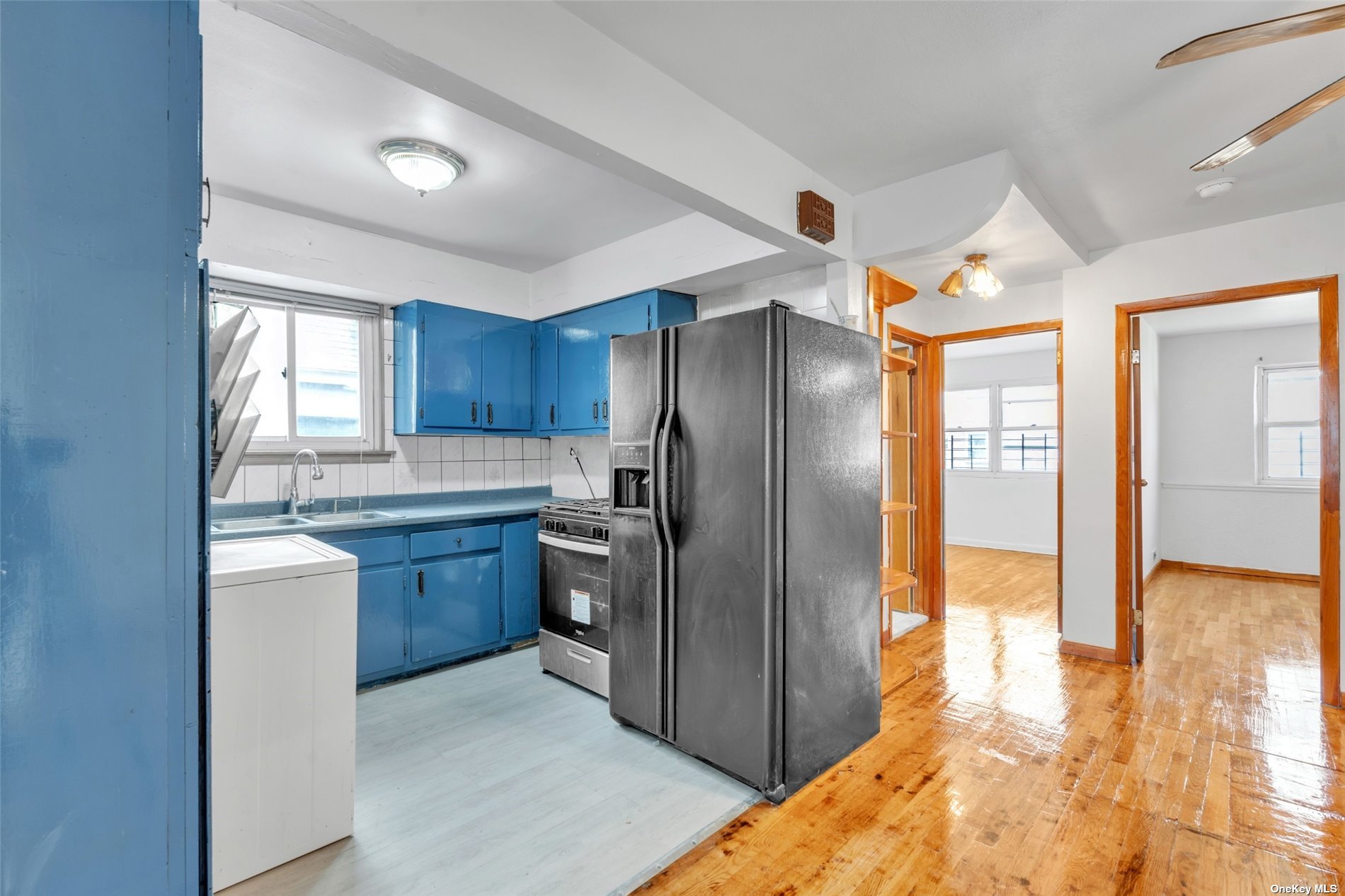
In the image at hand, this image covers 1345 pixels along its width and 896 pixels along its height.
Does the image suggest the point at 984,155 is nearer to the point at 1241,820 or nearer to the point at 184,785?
the point at 1241,820

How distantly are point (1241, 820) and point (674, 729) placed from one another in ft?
6.44

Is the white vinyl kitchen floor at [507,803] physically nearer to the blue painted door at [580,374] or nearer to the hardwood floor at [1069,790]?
the hardwood floor at [1069,790]

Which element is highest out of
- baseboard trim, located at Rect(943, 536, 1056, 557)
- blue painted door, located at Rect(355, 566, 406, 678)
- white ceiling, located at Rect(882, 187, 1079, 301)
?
white ceiling, located at Rect(882, 187, 1079, 301)

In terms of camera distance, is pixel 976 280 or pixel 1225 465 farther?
pixel 1225 465

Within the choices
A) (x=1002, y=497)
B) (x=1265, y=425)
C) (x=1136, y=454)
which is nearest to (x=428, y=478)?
(x=1136, y=454)

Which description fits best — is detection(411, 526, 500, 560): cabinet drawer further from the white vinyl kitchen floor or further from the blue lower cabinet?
the white vinyl kitchen floor

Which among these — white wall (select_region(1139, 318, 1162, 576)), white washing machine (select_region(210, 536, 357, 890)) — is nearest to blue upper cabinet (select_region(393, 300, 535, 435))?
white washing machine (select_region(210, 536, 357, 890))

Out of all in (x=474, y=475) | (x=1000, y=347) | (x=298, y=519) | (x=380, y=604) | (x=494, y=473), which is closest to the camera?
(x=380, y=604)

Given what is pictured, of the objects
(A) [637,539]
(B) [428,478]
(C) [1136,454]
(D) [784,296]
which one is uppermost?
(D) [784,296]

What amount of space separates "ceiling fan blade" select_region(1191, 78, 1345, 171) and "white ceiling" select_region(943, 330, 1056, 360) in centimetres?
434

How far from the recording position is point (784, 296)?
344 cm

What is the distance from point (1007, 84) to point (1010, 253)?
5.20 ft

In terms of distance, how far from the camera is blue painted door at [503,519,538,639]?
11.9 feet

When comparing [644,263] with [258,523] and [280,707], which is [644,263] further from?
[280,707]
